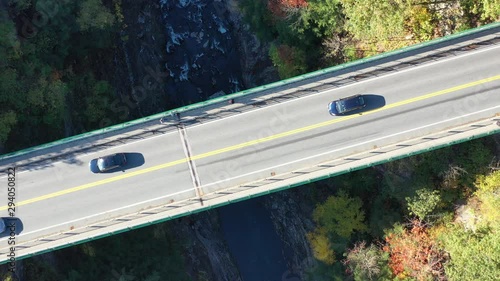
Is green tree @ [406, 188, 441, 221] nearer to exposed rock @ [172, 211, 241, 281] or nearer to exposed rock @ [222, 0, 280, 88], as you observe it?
exposed rock @ [222, 0, 280, 88]

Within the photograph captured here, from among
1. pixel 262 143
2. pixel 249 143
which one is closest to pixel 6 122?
pixel 249 143

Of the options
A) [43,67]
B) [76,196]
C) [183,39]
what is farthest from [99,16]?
[76,196]

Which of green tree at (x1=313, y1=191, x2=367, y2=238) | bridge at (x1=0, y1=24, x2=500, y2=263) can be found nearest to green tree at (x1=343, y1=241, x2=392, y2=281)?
green tree at (x1=313, y1=191, x2=367, y2=238)

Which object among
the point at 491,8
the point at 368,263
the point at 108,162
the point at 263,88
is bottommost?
the point at 368,263

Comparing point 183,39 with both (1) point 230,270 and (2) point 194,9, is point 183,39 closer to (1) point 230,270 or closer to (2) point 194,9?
(2) point 194,9

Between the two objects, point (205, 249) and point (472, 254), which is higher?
point (205, 249)

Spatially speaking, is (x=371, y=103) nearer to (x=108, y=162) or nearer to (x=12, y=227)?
(x=108, y=162)

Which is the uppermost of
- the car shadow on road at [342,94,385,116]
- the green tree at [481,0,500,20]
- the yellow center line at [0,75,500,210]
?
the green tree at [481,0,500,20]
